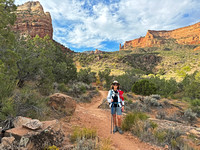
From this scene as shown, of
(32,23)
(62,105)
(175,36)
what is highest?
(175,36)

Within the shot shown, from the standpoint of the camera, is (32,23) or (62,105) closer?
(62,105)

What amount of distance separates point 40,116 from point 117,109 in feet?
10.3

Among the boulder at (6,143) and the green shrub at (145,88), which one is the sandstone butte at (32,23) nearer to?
the green shrub at (145,88)

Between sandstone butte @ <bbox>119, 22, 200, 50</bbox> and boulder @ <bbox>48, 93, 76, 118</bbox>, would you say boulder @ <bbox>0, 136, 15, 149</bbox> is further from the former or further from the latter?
sandstone butte @ <bbox>119, 22, 200, 50</bbox>

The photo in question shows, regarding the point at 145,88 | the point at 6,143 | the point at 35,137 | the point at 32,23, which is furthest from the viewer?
the point at 32,23

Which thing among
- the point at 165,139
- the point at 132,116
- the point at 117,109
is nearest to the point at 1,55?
the point at 117,109

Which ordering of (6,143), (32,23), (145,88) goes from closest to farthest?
(6,143) < (145,88) < (32,23)

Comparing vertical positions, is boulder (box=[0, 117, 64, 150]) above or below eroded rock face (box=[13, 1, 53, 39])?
below

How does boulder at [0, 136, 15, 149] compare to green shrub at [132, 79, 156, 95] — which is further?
green shrub at [132, 79, 156, 95]

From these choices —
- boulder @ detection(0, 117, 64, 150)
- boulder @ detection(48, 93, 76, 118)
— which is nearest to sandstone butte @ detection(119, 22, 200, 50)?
boulder @ detection(48, 93, 76, 118)

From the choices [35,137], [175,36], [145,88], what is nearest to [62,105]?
[35,137]

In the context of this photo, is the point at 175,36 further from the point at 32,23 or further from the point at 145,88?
the point at 145,88

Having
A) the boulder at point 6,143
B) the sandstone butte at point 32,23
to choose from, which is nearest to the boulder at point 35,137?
the boulder at point 6,143

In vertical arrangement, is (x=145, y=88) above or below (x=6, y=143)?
above
